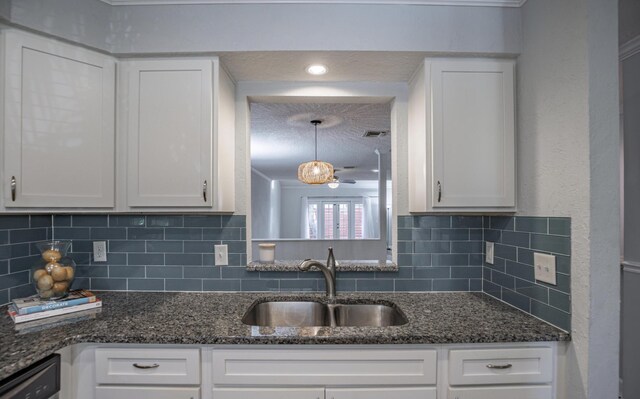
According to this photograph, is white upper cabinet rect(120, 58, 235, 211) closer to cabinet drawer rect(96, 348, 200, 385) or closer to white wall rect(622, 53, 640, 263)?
cabinet drawer rect(96, 348, 200, 385)

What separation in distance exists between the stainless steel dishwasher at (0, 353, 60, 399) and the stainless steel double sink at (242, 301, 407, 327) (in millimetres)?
770

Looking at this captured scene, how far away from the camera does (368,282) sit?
5.98ft

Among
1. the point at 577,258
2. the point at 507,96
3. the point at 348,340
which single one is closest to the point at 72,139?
the point at 348,340

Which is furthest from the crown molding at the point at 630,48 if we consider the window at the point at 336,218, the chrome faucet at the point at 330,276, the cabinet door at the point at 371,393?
the window at the point at 336,218

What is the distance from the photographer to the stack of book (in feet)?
4.39

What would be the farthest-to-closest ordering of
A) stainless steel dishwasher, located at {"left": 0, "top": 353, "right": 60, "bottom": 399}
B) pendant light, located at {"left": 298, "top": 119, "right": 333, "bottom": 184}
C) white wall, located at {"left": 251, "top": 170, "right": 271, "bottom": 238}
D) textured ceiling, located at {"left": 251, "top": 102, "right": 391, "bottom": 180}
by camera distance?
white wall, located at {"left": 251, "top": 170, "right": 271, "bottom": 238}
pendant light, located at {"left": 298, "top": 119, "right": 333, "bottom": 184}
textured ceiling, located at {"left": 251, "top": 102, "right": 391, "bottom": 180}
stainless steel dishwasher, located at {"left": 0, "top": 353, "right": 60, "bottom": 399}

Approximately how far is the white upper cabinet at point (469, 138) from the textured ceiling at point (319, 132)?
1.10 metres

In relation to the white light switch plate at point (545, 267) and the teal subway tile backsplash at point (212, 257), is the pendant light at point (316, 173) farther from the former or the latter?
the white light switch plate at point (545, 267)

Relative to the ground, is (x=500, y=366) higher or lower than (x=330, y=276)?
lower

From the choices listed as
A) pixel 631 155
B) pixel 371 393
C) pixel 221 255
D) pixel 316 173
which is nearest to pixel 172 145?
pixel 221 255

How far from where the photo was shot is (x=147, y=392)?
1.25 m

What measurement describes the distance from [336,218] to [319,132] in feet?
24.2

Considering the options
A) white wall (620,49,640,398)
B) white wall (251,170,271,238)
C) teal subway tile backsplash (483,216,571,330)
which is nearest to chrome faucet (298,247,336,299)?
teal subway tile backsplash (483,216,571,330)

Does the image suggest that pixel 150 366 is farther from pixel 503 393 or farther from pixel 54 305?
pixel 503 393
